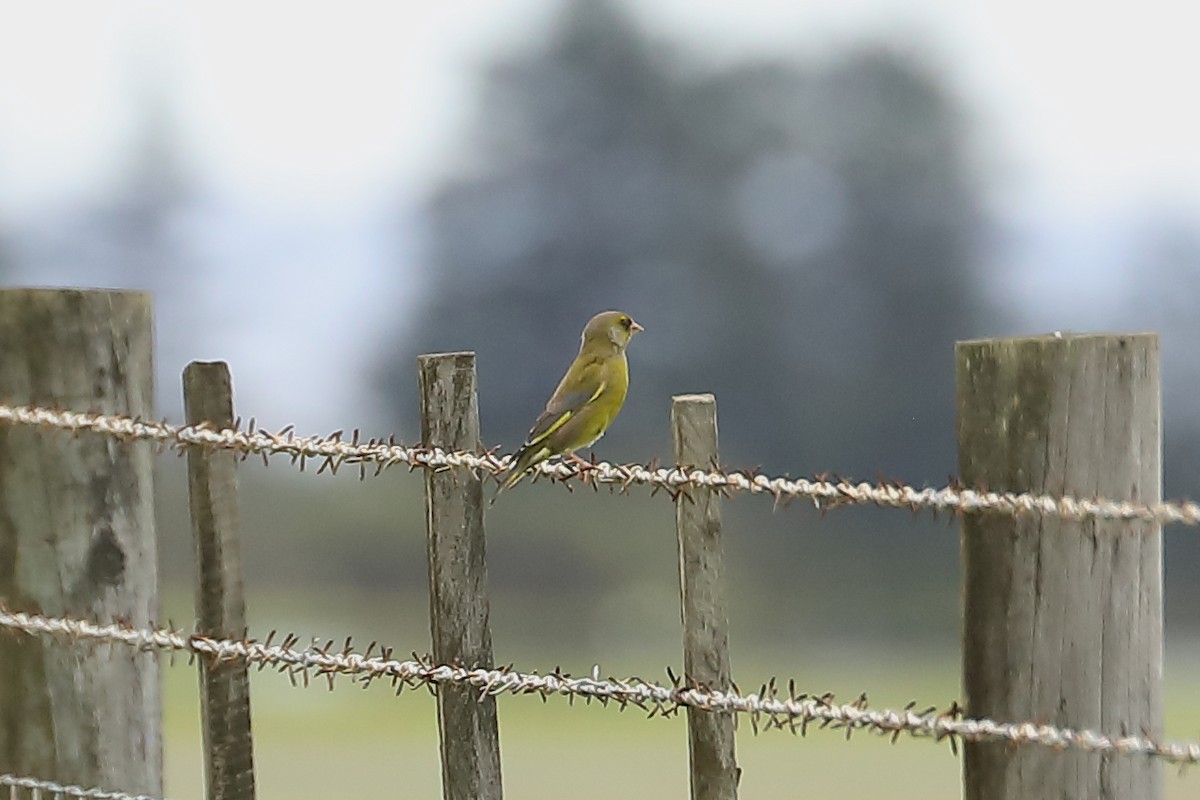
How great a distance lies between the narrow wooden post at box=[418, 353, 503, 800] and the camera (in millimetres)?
2775

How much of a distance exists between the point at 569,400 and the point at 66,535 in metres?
1.51

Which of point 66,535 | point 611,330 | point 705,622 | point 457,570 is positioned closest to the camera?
point 705,622

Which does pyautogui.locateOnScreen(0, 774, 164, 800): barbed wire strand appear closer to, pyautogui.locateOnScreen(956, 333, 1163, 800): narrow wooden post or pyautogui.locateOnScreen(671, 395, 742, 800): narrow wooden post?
pyautogui.locateOnScreen(671, 395, 742, 800): narrow wooden post

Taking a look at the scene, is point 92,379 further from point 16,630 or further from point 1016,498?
point 1016,498

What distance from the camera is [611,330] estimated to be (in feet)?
14.0

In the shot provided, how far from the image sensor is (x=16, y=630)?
2943mm

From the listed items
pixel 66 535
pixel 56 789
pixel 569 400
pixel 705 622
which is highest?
pixel 569 400

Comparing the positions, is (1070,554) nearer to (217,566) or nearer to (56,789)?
(217,566)

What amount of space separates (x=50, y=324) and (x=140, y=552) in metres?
0.49

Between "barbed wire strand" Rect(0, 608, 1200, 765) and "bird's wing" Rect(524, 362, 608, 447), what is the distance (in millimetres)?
1080

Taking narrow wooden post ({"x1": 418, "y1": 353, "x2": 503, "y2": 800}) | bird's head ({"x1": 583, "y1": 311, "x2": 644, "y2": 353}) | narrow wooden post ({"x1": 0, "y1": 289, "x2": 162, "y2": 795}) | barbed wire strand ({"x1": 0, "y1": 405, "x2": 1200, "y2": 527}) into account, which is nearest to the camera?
barbed wire strand ({"x1": 0, "y1": 405, "x2": 1200, "y2": 527})

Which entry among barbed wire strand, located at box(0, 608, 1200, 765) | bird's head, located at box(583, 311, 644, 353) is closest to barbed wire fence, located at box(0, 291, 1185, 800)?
barbed wire strand, located at box(0, 608, 1200, 765)

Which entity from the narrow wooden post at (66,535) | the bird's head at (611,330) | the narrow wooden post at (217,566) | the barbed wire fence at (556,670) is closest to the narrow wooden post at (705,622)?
the barbed wire fence at (556,670)

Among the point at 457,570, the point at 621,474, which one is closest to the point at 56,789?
the point at 457,570
